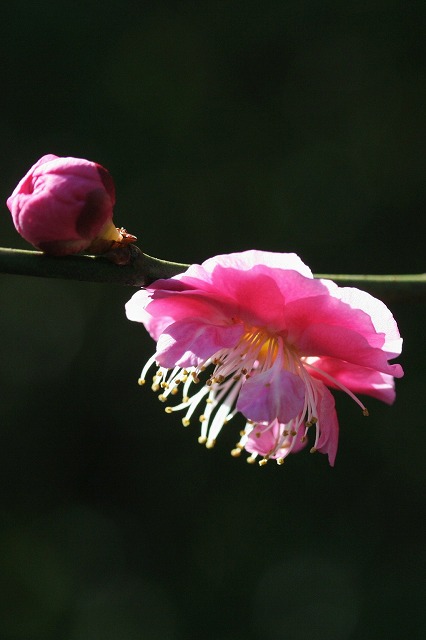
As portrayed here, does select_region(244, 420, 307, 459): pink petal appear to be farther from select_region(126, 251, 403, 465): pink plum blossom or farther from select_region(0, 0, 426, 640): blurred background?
select_region(0, 0, 426, 640): blurred background

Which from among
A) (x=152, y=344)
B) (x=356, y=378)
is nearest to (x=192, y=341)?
(x=356, y=378)

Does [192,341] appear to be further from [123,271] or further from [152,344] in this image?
[152,344]

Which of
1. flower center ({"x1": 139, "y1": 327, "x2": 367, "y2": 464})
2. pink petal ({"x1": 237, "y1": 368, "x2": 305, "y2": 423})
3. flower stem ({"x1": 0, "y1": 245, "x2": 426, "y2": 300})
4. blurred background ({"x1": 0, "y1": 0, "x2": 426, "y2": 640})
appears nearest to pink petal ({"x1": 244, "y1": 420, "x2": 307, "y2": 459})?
flower center ({"x1": 139, "y1": 327, "x2": 367, "y2": 464})

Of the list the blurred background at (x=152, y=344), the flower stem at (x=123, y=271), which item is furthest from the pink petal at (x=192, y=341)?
the blurred background at (x=152, y=344)

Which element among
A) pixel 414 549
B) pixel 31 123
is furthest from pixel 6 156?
pixel 414 549

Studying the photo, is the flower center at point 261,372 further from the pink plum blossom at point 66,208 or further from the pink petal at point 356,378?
the pink plum blossom at point 66,208

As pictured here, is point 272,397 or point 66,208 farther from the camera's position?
point 272,397
